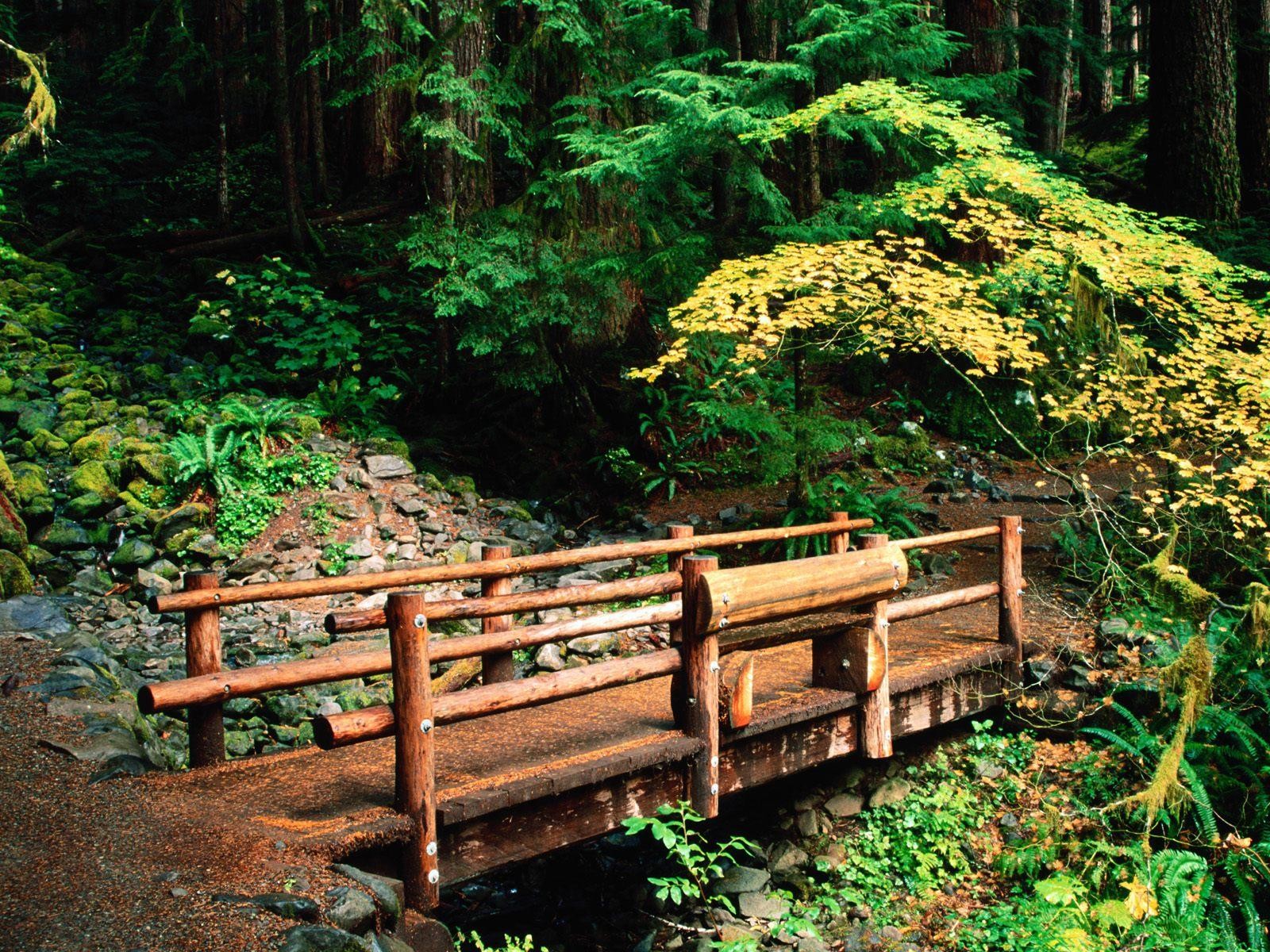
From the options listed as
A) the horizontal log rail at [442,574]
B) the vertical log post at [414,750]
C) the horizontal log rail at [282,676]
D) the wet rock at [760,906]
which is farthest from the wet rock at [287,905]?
the wet rock at [760,906]

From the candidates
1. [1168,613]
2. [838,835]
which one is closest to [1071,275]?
[1168,613]

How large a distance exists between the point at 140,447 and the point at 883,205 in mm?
8415

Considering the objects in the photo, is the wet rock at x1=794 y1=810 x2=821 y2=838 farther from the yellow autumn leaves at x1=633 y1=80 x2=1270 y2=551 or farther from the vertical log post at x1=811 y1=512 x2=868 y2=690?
the yellow autumn leaves at x1=633 y1=80 x2=1270 y2=551

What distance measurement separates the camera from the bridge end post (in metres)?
5.16

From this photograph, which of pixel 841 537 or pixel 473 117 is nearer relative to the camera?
pixel 841 537

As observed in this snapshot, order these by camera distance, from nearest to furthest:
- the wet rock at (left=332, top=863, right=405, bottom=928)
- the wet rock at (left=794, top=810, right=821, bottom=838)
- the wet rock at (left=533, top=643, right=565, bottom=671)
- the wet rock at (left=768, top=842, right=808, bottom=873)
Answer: the wet rock at (left=332, top=863, right=405, bottom=928) → the wet rock at (left=768, top=842, right=808, bottom=873) → the wet rock at (left=794, top=810, right=821, bottom=838) → the wet rock at (left=533, top=643, right=565, bottom=671)

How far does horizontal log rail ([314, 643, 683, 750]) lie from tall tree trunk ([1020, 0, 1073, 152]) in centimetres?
1529

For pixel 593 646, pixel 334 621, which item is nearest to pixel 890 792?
pixel 593 646

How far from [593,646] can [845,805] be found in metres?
2.78

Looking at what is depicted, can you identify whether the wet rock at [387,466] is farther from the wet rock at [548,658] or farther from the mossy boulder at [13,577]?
the wet rock at [548,658]

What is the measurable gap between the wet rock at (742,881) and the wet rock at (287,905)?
3639 millimetres

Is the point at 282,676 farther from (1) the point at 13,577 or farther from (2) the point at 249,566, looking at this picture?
(1) the point at 13,577

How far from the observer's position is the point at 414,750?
4.11m

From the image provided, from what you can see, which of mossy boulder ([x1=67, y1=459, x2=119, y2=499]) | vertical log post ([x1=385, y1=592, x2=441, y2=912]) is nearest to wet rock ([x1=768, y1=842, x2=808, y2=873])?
vertical log post ([x1=385, y1=592, x2=441, y2=912])
